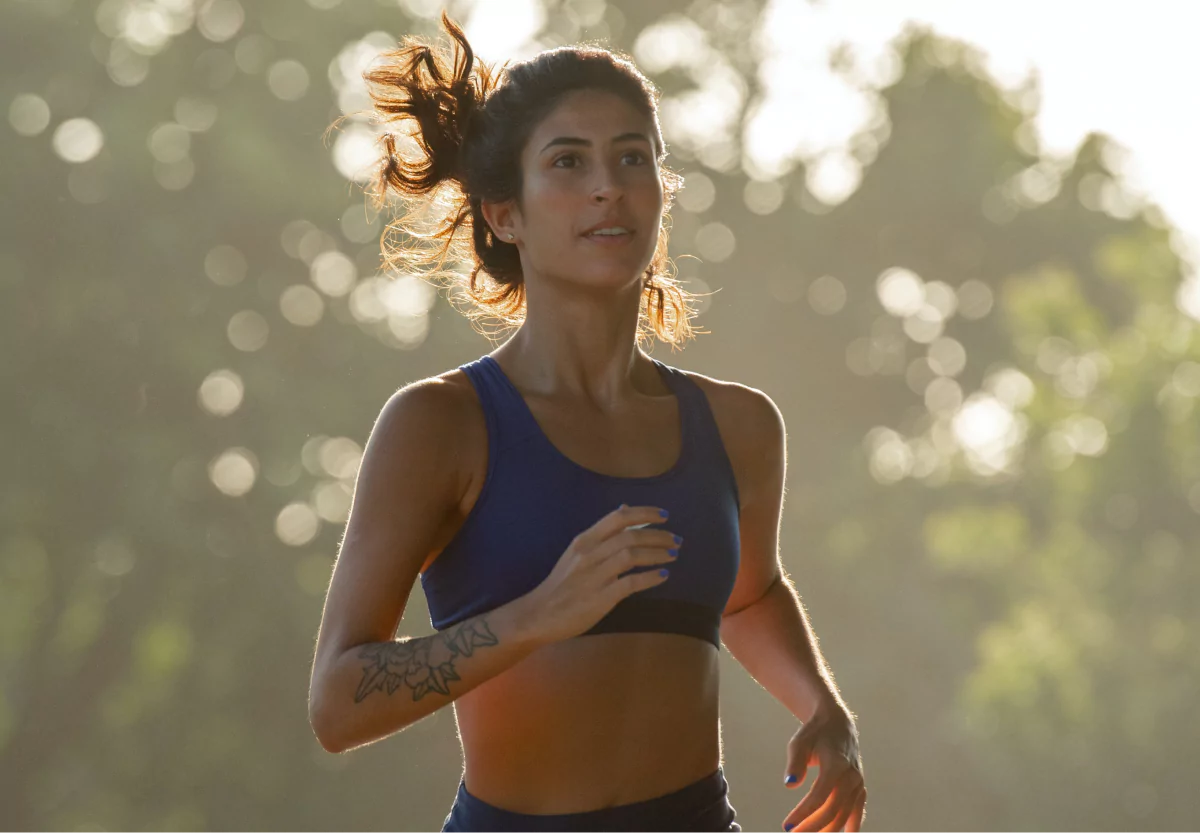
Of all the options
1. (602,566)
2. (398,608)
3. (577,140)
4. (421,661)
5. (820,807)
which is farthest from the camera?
(577,140)

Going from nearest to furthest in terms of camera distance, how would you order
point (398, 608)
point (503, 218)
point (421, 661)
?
1. point (421, 661)
2. point (398, 608)
3. point (503, 218)

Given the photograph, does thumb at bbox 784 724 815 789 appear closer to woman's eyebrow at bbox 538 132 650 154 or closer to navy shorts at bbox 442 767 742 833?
navy shorts at bbox 442 767 742 833

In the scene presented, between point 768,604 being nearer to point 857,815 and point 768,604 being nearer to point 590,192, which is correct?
point 857,815

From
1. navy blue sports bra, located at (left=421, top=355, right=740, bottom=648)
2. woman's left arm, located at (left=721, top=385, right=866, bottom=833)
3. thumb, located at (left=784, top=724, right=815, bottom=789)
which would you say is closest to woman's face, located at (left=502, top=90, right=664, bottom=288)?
navy blue sports bra, located at (left=421, top=355, right=740, bottom=648)

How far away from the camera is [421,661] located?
5.24 feet

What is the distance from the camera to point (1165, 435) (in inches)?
537

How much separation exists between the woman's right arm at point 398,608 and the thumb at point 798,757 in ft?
1.38

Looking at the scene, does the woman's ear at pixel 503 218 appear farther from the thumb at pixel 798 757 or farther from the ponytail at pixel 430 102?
the thumb at pixel 798 757

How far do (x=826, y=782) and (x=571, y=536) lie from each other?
1.37 ft

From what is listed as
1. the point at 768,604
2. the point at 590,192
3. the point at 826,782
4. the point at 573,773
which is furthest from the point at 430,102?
the point at 826,782

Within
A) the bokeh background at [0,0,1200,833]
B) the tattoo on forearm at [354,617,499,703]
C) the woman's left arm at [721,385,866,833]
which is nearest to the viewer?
the tattoo on forearm at [354,617,499,703]

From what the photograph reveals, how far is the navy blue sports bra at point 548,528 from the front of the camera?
1718 millimetres

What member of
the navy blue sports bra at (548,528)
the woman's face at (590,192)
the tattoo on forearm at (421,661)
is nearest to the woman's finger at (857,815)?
the navy blue sports bra at (548,528)

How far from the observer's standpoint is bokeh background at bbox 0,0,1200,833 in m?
11.8
